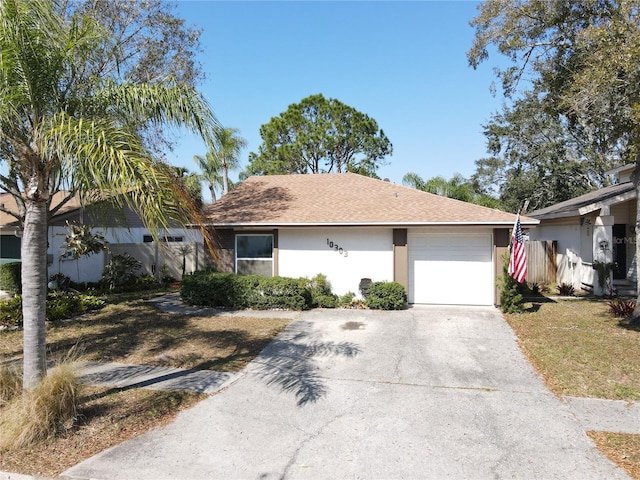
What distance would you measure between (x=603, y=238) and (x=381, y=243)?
7509 mm

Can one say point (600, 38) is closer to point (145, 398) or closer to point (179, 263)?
point (145, 398)

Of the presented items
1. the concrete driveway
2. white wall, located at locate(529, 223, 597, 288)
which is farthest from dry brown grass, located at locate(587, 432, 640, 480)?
white wall, located at locate(529, 223, 597, 288)

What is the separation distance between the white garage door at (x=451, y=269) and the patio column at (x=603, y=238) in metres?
4.50

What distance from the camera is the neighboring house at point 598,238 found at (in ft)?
45.0

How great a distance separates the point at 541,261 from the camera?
18047mm

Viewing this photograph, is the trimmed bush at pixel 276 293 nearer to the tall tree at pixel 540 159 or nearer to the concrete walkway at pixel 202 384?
the concrete walkway at pixel 202 384

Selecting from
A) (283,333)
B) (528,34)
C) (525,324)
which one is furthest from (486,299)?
(528,34)

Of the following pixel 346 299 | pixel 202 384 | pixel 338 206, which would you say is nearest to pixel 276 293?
pixel 346 299

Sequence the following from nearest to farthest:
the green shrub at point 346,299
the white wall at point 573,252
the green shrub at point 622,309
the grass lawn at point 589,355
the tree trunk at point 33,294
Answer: the grass lawn at point 589,355 → the tree trunk at point 33,294 → the green shrub at point 622,309 → the green shrub at point 346,299 → the white wall at point 573,252

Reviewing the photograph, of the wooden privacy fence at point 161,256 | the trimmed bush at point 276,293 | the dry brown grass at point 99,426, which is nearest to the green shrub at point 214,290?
the trimmed bush at point 276,293

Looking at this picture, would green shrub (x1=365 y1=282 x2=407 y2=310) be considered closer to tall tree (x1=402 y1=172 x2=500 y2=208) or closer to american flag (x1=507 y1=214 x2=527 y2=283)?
american flag (x1=507 y1=214 x2=527 y2=283)

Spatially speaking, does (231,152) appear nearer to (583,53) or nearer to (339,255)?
(339,255)

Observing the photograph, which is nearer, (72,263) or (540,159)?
(72,263)

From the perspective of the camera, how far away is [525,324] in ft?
33.4
